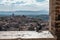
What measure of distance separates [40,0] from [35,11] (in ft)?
Answer: 0.77

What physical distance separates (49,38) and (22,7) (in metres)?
0.81

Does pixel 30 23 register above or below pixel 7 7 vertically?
below

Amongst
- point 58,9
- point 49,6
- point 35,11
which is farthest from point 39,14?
point 58,9

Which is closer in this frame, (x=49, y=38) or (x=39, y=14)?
(x=49, y=38)

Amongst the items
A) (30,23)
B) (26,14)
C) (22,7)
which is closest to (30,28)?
(30,23)

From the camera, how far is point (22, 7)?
2.39 m

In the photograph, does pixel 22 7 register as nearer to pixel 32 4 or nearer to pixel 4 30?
pixel 32 4

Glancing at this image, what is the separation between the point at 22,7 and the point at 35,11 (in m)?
0.26

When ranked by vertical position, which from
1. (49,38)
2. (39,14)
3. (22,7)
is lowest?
(49,38)

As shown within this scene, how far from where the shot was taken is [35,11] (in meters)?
2.40

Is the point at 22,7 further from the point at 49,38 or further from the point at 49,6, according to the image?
the point at 49,38

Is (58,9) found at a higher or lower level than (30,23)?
higher

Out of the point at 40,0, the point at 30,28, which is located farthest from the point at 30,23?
the point at 40,0

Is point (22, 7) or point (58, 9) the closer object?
point (58, 9)
